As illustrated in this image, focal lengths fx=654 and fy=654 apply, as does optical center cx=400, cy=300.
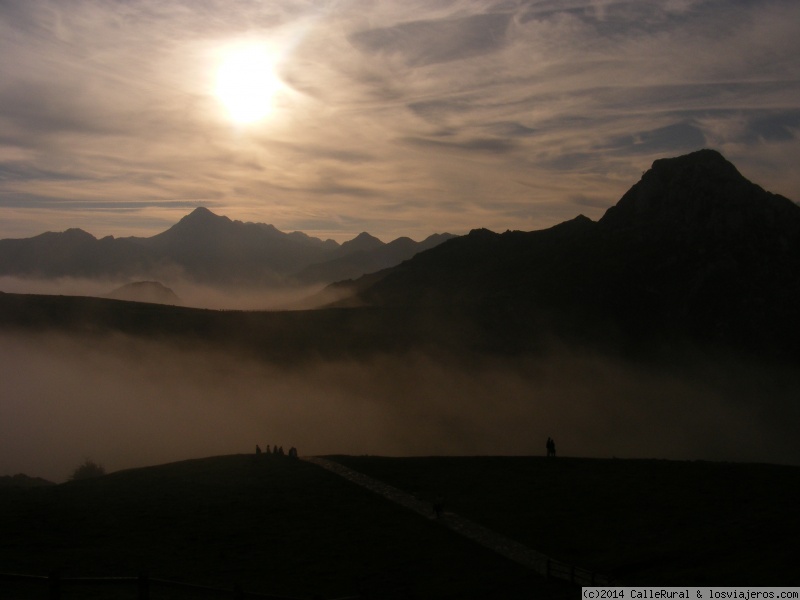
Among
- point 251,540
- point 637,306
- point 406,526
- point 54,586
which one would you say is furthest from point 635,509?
point 637,306

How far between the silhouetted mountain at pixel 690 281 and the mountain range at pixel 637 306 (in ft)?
0.95

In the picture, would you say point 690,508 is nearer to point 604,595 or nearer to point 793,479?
point 793,479

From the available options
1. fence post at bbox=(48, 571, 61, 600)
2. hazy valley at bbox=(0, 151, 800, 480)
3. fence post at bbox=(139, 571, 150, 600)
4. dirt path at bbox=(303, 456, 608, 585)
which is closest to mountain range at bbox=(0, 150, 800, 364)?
hazy valley at bbox=(0, 151, 800, 480)

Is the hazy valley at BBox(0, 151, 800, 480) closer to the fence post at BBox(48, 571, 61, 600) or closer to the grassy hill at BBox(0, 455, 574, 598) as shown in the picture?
the grassy hill at BBox(0, 455, 574, 598)

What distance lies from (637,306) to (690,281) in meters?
15.1

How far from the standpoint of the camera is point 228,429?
12275 centimetres

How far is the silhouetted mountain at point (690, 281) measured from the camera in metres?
163

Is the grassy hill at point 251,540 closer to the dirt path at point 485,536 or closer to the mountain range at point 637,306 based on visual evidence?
the dirt path at point 485,536

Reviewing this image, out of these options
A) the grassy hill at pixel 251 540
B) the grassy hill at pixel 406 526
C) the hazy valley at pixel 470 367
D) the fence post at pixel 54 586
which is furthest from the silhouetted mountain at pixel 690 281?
the fence post at pixel 54 586

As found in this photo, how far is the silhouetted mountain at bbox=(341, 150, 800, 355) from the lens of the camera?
536 feet

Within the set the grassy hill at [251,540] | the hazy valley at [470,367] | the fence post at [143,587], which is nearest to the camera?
the fence post at [143,587]

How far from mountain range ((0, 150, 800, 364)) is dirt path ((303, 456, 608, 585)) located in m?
106

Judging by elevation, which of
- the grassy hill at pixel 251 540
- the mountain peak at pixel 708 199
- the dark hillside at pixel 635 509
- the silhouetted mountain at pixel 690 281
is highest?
the mountain peak at pixel 708 199

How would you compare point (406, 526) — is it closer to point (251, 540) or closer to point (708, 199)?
point (251, 540)
